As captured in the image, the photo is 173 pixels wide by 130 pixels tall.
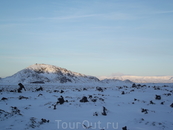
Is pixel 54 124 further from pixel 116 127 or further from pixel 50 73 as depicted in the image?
pixel 50 73

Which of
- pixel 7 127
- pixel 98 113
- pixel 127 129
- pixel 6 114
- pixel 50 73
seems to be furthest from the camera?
pixel 50 73

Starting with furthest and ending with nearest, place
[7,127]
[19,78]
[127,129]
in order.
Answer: [19,78] < [127,129] < [7,127]

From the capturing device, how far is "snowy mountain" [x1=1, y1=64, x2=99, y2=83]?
347 feet

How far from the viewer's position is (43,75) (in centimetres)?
12031

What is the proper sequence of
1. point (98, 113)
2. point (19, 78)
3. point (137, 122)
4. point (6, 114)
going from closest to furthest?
point (6, 114) → point (137, 122) → point (98, 113) → point (19, 78)

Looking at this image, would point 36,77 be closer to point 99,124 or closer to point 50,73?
point 50,73

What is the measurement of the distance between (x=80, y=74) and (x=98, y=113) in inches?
5265

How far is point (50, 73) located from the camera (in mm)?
127312

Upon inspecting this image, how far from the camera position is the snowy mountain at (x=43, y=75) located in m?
106

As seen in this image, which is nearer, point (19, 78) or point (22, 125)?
point (22, 125)

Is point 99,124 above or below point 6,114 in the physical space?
below

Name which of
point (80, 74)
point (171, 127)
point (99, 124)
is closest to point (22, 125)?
point (99, 124)

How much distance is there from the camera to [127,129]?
33.2ft

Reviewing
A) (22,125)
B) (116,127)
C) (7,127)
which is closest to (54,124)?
(22,125)
